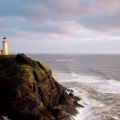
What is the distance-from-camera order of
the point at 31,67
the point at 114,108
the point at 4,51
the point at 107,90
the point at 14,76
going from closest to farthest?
1. the point at 14,76
2. the point at 31,67
3. the point at 114,108
4. the point at 4,51
5. the point at 107,90

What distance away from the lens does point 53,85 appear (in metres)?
32.4

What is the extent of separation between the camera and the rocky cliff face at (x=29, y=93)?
25359 mm

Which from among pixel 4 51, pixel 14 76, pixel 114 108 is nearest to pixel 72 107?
pixel 114 108

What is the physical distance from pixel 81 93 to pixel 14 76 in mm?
16090

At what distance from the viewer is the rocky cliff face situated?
83.2ft

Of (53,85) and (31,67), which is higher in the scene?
(31,67)

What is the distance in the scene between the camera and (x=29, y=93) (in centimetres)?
2692

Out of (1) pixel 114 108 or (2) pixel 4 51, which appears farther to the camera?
(2) pixel 4 51

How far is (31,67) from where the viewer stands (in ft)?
101

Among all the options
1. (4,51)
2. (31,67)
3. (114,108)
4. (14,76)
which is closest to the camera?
(14,76)

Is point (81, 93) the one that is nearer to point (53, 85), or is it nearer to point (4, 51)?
point (53, 85)

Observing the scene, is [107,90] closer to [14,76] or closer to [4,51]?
[4,51]

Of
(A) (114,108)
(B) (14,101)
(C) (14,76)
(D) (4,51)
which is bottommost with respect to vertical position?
(A) (114,108)

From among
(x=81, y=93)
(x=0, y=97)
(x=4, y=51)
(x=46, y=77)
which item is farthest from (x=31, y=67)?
(x=81, y=93)
